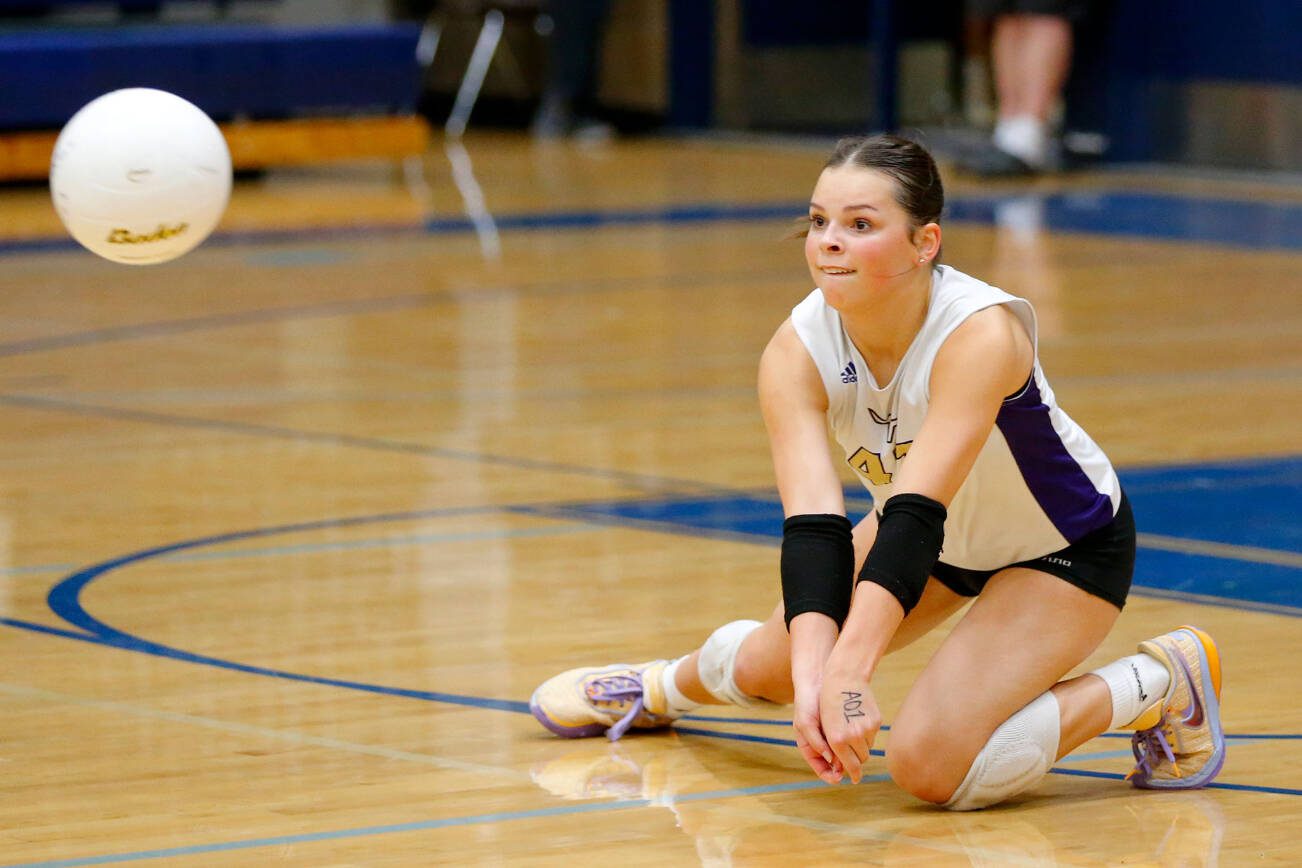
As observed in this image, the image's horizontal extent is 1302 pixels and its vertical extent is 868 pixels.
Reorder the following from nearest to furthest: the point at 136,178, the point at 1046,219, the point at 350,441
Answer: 1. the point at 136,178
2. the point at 350,441
3. the point at 1046,219

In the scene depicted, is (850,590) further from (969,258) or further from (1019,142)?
(1019,142)

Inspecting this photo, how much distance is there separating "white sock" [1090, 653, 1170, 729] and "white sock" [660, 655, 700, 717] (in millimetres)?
546

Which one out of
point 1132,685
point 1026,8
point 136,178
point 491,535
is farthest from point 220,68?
point 1132,685

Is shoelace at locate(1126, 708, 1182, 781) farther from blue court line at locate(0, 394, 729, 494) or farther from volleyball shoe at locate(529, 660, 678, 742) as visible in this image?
blue court line at locate(0, 394, 729, 494)

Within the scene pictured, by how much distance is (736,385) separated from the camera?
19.2 feet

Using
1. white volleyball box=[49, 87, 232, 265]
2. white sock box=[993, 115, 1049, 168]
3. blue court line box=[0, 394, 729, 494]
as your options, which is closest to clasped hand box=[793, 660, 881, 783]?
white volleyball box=[49, 87, 232, 265]

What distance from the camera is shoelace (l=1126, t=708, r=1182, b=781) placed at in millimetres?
2781

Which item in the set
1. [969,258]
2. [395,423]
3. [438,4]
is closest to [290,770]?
[395,423]

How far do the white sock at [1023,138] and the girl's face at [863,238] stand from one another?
8618 millimetres

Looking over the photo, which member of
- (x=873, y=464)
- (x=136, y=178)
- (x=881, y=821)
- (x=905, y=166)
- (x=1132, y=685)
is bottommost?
(x=881, y=821)

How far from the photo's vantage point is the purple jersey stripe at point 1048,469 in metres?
2.78

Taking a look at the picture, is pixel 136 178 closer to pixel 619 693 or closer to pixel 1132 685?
pixel 619 693

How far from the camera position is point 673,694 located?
9.87 ft

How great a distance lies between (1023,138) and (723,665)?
8.68 metres
